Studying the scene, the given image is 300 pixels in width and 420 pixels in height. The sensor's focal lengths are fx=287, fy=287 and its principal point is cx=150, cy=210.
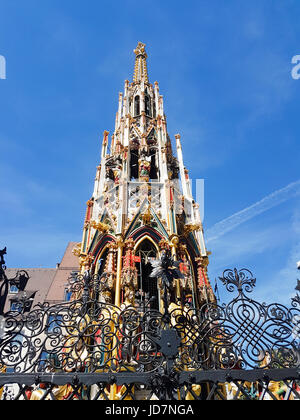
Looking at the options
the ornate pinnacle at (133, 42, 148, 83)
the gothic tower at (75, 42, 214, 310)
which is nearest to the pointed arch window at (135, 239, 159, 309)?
the gothic tower at (75, 42, 214, 310)

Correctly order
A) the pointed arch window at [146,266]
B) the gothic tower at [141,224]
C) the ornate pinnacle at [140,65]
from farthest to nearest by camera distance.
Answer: the ornate pinnacle at [140,65], the pointed arch window at [146,266], the gothic tower at [141,224]

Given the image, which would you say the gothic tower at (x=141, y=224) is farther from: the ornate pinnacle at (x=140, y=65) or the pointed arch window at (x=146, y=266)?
the ornate pinnacle at (x=140, y=65)

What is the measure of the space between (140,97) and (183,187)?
364 inches

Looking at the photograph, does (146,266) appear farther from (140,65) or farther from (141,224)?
(140,65)

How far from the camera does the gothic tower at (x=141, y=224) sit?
12.2m

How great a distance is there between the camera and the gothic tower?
12.2m

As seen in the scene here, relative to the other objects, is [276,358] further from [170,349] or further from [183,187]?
[183,187]

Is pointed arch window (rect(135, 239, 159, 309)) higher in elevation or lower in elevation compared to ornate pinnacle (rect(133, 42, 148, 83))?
lower

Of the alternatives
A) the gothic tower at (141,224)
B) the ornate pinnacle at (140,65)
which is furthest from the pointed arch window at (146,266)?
the ornate pinnacle at (140,65)

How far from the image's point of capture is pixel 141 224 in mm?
13930

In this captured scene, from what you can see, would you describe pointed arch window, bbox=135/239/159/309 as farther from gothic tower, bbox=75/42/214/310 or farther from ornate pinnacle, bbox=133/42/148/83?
ornate pinnacle, bbox=133/42/148/83

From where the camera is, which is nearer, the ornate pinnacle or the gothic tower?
the gothic tower

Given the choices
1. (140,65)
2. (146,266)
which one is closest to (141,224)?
(146,266)

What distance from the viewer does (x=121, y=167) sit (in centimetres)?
1683
